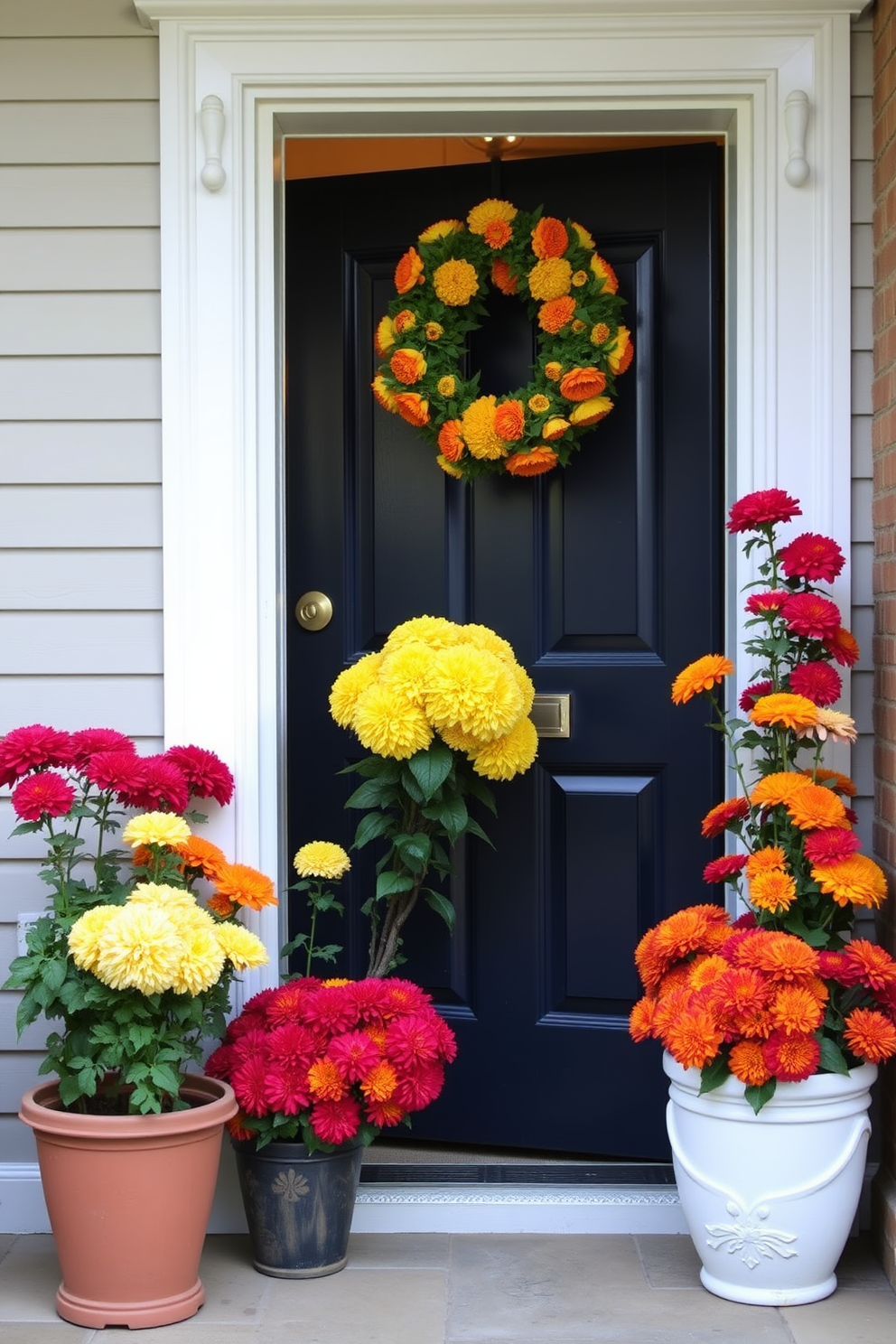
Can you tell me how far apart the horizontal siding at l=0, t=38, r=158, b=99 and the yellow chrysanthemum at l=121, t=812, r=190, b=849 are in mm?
1312

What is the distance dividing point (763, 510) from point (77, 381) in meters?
1.28

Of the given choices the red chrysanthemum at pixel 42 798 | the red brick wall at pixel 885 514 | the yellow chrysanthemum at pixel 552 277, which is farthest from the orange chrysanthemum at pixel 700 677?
the red chrysanthemum at pixel 42 798

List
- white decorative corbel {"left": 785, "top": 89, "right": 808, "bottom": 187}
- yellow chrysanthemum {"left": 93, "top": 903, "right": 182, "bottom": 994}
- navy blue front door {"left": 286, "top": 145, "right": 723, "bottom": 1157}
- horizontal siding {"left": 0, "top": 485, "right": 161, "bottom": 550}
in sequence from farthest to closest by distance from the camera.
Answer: navy blue front door {"left": 286, "top": 145, "right": 723, "bottom": 1157} < horizontal siding {"left": 0, "top": 485, "right": 161, "bottom": 550} < white decorative corbel {"left": 785, "top": 89, "right": 808, "bottom": 187} < yellow chrysanthemum {"left": 93, "top": 903, "right": 182, "bottom": 994}

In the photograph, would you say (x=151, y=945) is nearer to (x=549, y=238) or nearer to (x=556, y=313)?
(x=556, y=313)

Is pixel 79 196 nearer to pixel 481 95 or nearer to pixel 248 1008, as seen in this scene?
pixel 481 95

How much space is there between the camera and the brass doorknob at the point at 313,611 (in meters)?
2.83

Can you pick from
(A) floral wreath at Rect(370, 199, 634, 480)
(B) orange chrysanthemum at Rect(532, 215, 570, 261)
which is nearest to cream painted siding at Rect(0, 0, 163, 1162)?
(A) floral wreath at Rect(370, 199, 634, 480)

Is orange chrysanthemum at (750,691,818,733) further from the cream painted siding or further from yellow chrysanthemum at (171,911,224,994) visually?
the cream painted siding

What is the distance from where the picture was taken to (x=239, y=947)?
2215mm

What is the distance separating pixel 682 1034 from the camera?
7.00ft

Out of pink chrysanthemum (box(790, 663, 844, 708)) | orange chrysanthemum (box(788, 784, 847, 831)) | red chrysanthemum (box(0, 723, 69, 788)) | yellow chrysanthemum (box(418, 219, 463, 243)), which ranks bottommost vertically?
orange chrysanthemum (box(788, 784, 847, 831))

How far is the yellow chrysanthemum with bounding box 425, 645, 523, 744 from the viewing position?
2279 millimetres

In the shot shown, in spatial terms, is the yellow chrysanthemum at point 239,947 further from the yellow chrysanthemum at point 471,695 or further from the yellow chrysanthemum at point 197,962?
the yellow chrysanthemum at point 471,695

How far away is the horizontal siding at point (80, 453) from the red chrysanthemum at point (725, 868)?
4.05ft
